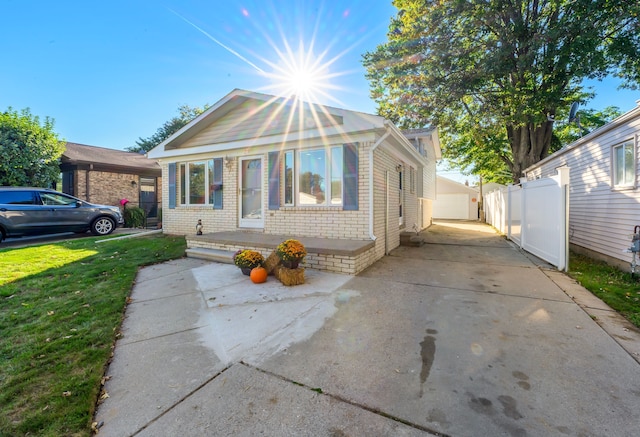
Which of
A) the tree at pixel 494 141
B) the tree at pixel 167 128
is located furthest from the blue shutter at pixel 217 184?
the tree at pixel 167 128

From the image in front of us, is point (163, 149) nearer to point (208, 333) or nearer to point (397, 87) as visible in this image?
point (208, 333)

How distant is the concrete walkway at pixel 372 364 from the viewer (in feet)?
5.66

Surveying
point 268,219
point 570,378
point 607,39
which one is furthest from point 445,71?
point 570,378

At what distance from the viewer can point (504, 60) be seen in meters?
11.2

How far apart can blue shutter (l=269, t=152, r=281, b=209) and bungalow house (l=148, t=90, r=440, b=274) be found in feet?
0.08

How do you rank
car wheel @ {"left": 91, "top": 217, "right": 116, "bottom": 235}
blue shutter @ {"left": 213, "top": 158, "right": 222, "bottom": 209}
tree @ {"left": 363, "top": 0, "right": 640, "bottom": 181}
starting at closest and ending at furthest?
blue shutter @ {"left": 213, "top": 158, "right": 222, "bottom": 209}
tree @ {"left": 363, "top": 0, "right": 640, "bottom": 181}
car wheel @ {"left": 91, "top": 217, "right": 116, "bottom": 235}

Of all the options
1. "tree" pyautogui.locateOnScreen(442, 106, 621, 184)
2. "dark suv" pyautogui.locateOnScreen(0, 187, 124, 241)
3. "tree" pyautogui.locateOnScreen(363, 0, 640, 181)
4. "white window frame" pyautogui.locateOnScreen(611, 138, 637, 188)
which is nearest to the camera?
"white window frame" pyautogui.locateOnScreen(611, 138, 637, 188)

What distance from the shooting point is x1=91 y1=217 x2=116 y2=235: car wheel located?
993cm

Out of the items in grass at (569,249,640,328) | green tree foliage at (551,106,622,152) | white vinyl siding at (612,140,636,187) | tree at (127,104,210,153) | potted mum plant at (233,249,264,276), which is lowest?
grass at (569,249,640,328)

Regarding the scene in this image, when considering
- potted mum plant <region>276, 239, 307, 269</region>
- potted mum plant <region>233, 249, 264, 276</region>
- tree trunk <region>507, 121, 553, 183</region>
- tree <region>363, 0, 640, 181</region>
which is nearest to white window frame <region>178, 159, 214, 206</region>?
potted mum plant <region>233, 249, 264, 276</region>

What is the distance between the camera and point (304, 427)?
168cm

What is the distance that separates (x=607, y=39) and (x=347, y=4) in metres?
9.58

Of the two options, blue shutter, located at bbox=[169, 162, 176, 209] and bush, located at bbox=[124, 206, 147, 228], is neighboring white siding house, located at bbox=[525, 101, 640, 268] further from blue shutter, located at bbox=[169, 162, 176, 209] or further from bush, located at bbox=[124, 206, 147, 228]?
bush, located at bbox=[124, 206, 147, 228]

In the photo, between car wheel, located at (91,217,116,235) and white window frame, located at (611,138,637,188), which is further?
car wheel, located at (91,217,116,235)
